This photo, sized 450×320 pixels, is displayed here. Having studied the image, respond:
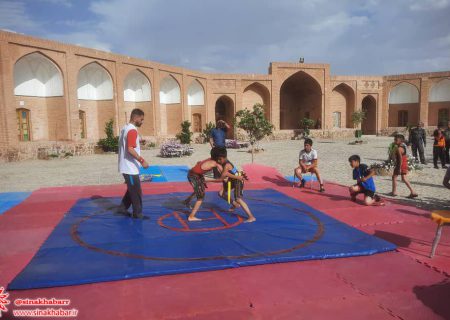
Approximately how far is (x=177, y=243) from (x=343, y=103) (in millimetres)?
31892

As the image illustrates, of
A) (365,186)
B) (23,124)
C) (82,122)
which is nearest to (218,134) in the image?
(365,186)

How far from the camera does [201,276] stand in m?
3.40

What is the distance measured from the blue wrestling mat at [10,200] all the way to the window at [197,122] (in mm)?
21340

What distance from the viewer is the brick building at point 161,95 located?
58.2ft

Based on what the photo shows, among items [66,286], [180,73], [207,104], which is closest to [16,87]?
[180,73]

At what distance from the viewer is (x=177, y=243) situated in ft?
13.9

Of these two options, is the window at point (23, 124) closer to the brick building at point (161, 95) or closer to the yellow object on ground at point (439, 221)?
the brick building at point (161, 95)

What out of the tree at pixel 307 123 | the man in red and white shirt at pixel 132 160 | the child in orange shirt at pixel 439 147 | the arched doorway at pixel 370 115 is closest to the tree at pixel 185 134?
the tree at pixel 307 123

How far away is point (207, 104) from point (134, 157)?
2355 centimetres

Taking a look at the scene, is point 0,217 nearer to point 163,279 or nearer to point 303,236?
point 163,279

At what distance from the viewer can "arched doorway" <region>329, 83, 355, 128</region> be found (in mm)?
32625

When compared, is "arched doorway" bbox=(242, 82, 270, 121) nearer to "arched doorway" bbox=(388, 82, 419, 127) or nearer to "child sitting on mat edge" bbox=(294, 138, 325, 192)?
"arched doorway" bbox=(388, 82, 419, 127)

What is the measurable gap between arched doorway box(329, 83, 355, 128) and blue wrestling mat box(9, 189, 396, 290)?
1138 inches

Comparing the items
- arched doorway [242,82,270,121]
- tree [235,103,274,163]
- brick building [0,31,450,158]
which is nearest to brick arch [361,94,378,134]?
brick building [0,31,450,158]
